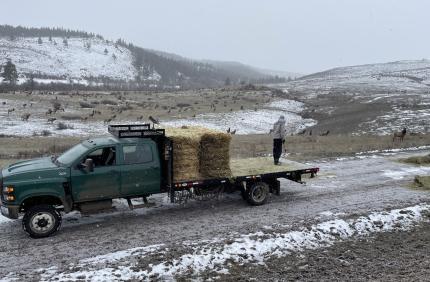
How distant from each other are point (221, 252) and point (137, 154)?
3380 mm

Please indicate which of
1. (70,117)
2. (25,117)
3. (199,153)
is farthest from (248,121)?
(199,153)

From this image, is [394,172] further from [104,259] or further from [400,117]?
[400,117]

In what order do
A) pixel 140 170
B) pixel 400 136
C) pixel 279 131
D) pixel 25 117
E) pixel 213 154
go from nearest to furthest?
pixel 140 170, pixel 213 154, pixel 279 131, pixel 400 136, pixel 25 117

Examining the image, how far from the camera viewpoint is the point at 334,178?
1723cm

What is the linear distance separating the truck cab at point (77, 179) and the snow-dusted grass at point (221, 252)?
6.16 feet

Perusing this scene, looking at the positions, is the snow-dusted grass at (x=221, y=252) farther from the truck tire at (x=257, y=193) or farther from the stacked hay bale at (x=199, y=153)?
the stacked hay bale at (x=199, y=153)

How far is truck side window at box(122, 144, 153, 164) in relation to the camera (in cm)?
1162

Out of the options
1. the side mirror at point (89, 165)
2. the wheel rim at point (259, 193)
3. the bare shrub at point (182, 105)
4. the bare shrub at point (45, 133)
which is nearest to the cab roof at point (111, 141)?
the side mirror at point (89, 165)

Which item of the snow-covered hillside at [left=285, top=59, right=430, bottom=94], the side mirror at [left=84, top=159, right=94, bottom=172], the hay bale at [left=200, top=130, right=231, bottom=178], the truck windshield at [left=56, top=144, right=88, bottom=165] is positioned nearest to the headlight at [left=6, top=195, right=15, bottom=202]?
the truck windshield at [left=56, top=144, right=88, bottom=165]

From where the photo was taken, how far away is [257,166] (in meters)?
14.5

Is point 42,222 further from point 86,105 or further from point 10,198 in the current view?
point 86,105

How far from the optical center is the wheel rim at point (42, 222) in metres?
10.5

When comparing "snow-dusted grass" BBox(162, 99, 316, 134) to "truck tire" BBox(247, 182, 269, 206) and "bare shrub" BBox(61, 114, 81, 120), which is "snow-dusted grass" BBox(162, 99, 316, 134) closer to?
"bare shrub" BBox(61, 114, 81, 120)

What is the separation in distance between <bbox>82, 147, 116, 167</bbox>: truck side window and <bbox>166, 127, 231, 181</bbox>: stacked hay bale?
5.01ft
